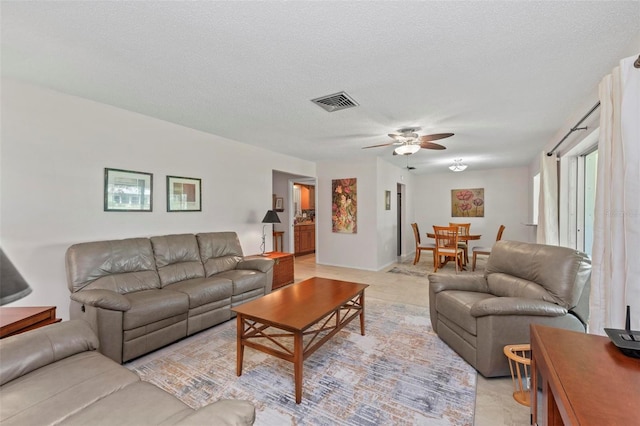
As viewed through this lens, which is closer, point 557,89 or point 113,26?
point 113,26

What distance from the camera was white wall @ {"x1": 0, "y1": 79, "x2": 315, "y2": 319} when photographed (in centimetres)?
230

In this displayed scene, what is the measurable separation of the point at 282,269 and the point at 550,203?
13.0 feet

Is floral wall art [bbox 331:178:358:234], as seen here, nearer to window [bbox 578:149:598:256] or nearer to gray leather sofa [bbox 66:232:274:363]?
gray leather sofa [bbox 66:232:274:363]

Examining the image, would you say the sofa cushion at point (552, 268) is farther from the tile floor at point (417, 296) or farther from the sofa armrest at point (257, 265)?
the sofa armrest at point (257, 265)

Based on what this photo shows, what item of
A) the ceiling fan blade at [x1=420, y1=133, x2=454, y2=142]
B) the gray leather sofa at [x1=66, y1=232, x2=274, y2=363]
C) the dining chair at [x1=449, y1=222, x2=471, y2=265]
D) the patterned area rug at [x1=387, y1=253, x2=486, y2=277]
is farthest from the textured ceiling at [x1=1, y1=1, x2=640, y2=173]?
the patterned area rug at [x1=387, y1=253, x2=486, y2=277]

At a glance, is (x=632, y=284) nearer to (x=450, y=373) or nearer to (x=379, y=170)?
(x=450, y=373)

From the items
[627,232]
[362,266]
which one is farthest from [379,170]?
[627,232]

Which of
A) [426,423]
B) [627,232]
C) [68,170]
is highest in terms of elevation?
[68,170]

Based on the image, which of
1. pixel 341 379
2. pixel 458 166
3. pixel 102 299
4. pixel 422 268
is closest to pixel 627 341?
pixel 341 379

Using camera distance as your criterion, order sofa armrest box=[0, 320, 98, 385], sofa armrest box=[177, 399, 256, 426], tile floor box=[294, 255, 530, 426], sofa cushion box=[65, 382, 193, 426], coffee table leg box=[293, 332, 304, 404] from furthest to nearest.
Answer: coffee table leg box=[293, 332, 304, 404]
tile floor box=[294, 255, 530, 426]
sofa armrest box=[0, 320, 98, 385]
sofa cushion box=[65, 382, 193, 426]
sofa armrest box=[177, 399, 256, 426]

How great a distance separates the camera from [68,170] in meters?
2.59

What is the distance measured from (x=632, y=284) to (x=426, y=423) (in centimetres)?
133

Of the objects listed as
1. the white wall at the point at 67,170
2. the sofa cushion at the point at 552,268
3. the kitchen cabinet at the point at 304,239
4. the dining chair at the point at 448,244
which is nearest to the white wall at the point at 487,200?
the dining chair at the point at 448,244

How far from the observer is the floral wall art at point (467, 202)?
7.31m
